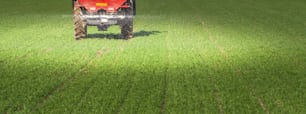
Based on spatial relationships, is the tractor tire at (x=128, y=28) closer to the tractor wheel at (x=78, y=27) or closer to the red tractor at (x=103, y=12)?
the red tractor at (x=103, y=12)

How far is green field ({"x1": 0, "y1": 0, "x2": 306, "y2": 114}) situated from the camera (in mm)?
9125

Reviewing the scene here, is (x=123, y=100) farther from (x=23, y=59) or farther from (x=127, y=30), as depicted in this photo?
(x=127, y=30)

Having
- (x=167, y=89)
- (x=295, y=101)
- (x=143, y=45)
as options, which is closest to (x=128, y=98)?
(x=167, y=89)

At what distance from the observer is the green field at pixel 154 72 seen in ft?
29.9

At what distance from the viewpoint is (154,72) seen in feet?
39.9

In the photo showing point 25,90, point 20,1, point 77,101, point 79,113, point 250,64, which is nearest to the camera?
point 79,113

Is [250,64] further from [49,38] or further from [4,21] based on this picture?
[4,21]

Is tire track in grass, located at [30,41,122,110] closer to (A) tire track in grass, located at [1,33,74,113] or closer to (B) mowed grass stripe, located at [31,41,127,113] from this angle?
(B) mowed grass stripe, located at [31,41,127,113]

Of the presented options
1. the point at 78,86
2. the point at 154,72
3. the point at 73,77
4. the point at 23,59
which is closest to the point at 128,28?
the point at 23,59

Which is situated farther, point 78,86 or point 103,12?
point 103,12

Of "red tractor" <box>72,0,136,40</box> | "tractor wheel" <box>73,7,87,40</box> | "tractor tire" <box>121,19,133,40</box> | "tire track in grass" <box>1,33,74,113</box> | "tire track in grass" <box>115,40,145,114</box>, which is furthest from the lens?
"tractor tire" <box>121,19,133,40</box>

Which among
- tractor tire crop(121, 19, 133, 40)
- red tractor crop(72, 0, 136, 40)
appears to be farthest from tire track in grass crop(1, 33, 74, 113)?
tractor tire crop(121, 19, 133, 40)

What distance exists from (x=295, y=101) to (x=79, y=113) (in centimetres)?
343

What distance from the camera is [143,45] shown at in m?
16.8
